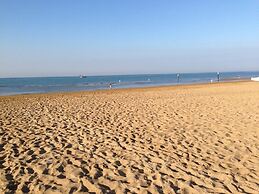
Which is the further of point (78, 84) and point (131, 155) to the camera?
point (78, 84)

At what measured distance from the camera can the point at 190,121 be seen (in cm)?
1010

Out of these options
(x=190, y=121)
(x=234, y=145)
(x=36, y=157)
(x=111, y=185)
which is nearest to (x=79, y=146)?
(x=36, y=157)

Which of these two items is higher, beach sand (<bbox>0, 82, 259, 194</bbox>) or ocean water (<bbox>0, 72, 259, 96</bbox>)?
beach sand (<bbox>0, 82, 259, 194</bbox>)

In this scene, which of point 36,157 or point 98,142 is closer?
point 36,157

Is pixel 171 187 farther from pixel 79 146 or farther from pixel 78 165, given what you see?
pixel 79 146

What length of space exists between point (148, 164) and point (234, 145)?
8.16 ft

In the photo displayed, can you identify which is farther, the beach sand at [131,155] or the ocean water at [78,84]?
the ocean water at [78,84]

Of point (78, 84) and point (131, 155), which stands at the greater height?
point (131, 155)

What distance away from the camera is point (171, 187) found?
4598 millimetres

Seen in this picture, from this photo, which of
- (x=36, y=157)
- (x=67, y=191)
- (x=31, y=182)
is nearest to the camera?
(x=67, y=191)

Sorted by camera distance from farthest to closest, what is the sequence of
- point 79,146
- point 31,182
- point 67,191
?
point 79,146, point 31,182, point 67,191

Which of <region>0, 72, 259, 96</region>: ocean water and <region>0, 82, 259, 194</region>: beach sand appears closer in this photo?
<region>0, 82, 259, 194</region>: beach sand

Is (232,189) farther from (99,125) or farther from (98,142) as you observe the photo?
(99,125)

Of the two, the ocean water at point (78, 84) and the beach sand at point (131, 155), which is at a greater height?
the beach sand at point (131, 155)
